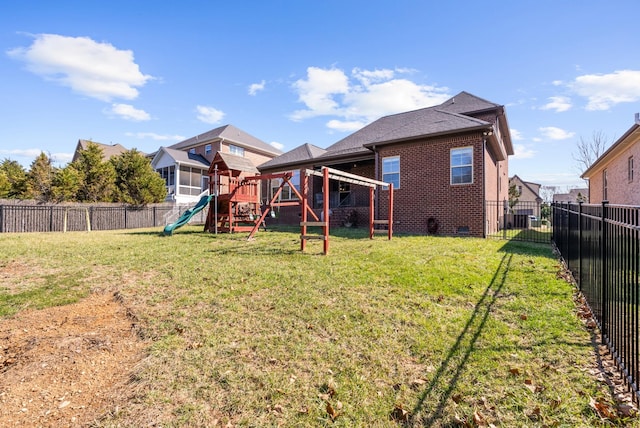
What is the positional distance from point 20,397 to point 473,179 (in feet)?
42.5

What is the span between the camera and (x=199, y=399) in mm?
2689

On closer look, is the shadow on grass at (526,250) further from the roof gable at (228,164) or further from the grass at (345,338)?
the roof gable at (228,164)

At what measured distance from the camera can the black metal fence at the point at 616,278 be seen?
8.65ft

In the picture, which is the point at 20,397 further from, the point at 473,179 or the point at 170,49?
the point at 170,49

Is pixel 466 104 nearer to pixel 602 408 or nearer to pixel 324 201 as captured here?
pixel 324 201

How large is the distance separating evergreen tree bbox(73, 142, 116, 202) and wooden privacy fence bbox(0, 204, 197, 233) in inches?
99.0

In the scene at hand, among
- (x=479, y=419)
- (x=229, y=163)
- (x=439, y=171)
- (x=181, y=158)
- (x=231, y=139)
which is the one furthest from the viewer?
(x=231, y=139)

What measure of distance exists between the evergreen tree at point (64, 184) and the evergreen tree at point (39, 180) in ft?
→ 2.34

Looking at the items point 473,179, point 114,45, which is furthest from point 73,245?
point 473,179

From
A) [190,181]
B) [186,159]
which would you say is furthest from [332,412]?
[190,181]

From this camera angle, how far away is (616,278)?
10.4 ft

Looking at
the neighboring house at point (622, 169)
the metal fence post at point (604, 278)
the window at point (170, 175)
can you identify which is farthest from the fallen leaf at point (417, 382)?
the window at point (170, 175)

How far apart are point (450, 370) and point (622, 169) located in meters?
17.6

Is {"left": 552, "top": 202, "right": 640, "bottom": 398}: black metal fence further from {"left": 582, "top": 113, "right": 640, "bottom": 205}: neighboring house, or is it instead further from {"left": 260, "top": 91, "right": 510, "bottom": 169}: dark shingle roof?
{"left": 582, "top": 113, "right": 640, "bottom": 205}: neighboring house
